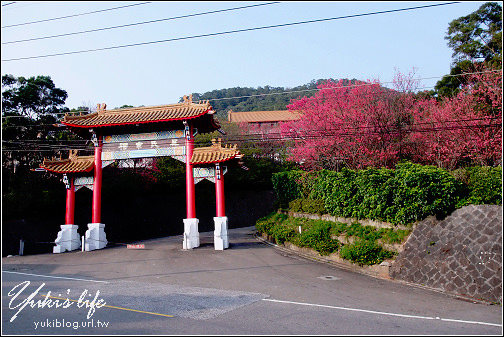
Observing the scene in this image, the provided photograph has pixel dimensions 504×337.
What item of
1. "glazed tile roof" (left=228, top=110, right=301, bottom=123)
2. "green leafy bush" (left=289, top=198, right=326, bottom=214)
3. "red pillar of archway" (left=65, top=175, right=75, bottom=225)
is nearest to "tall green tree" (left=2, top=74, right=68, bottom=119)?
"red pillar of archway" (left=65, top=175, right=75, bottom=225)

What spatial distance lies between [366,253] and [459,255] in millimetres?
3106

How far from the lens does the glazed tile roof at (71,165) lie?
18875 millimetres

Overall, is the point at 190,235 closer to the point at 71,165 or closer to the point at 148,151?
the point at 148,151

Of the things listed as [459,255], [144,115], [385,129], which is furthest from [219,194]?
[459,255]

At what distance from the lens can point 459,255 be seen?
10750 mm

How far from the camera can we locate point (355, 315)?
8109 millimetres

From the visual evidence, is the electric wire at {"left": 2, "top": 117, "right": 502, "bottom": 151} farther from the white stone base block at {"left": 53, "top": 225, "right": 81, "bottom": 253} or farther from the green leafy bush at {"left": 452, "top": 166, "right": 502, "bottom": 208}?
the white stone base block at {"left": 53, "top": 225, "right": 81, "bottom": 253}

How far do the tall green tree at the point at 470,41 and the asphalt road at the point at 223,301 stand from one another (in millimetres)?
13155

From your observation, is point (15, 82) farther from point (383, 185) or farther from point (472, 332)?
point (472, 332)

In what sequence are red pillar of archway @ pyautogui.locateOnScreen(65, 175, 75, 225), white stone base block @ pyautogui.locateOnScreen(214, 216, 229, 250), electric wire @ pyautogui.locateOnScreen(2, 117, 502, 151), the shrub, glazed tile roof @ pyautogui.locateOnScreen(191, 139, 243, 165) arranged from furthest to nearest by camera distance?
1. red pillar of archway @ pyautogui.locateOnScreen(65, 175, 75, 225)
2. glazed tile roof @ pyautogui.locateOnScreen(191, 139, 243, 165)
3. white stone base block @ pyautogui.locateOnScreen(214, 216, 229, 250)
4. electric wire @ pyautogui.locateOnScreen(2, 117, 502, 151)
5. the shrub

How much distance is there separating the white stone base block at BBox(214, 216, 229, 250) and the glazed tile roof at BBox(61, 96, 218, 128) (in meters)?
5.16

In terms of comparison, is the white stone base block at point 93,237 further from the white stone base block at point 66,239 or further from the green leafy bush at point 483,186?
the green leafy bush at point 483,186

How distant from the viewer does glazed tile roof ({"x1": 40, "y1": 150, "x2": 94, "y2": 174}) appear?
1888cm

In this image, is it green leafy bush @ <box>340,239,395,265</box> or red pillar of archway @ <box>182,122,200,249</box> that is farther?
red pillar of archway @ <box>182,122,200,249</box>
